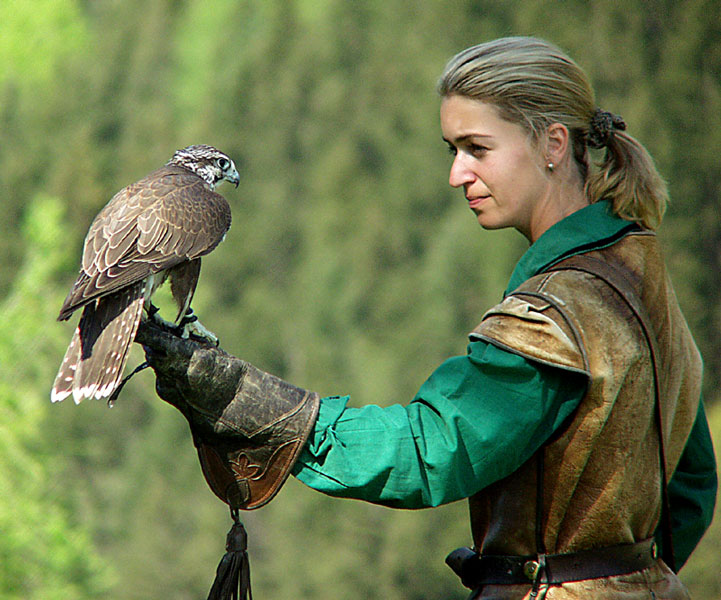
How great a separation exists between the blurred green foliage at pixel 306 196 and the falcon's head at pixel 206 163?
12.5ft

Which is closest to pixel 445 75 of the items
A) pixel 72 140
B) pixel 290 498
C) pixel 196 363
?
pixel 196 363

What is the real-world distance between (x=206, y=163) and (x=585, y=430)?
61.6 inches

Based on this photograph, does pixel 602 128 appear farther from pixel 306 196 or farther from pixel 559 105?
pixel 306 196

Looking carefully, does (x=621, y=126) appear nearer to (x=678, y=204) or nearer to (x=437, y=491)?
(x=437, y=491)

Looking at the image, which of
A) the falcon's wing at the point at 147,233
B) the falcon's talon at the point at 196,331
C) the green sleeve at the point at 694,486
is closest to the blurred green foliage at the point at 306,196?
the falcon's wing at the point at 147,233

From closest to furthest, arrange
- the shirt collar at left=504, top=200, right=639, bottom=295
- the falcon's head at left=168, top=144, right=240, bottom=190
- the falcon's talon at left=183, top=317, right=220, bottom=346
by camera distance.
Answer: the shirt collar at left=504, top=200, right=639, bottom=295 → the falcon's talon at left=183, top=317, right=220, bottom=346 → the falcon's head at left=168, top=144, right=240, bottom=190

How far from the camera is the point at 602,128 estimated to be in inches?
60.9

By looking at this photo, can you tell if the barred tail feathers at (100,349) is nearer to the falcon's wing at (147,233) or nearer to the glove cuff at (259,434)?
the falcon's wing at (147,233)

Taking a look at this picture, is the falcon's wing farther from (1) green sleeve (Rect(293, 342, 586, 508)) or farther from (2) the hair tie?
(2) the hair tie

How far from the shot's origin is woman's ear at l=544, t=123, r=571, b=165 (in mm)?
1482

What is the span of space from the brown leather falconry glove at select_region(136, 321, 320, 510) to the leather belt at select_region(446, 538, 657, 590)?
1.31ft

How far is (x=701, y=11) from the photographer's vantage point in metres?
6.43

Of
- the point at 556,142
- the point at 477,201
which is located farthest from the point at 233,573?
the point at 556,142

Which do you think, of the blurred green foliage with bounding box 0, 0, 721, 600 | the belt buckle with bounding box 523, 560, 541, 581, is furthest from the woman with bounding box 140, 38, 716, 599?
the blurred green foliage with bounding box 0, 0, 721, 600
